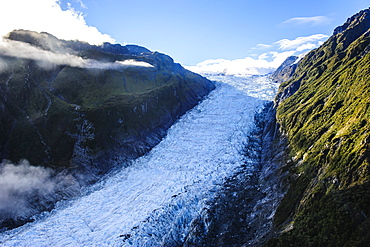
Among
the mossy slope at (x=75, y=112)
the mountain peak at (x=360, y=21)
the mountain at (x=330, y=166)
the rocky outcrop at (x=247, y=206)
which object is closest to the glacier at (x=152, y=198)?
the rocky outcrop at (x=247, y=206)

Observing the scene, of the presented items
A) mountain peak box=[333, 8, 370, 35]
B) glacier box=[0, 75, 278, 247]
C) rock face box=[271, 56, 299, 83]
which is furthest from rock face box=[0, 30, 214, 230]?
rock face box=[271, 56, 299, 83]

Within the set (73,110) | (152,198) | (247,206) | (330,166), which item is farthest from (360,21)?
(73,110)

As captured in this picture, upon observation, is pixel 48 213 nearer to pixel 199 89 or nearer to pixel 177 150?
pixel 177 150

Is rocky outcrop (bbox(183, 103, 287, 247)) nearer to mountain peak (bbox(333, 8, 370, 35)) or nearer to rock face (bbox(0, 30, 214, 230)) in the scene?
rock face (bbox(0, 30, 214, 230))

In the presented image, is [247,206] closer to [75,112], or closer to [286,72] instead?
[75,112]

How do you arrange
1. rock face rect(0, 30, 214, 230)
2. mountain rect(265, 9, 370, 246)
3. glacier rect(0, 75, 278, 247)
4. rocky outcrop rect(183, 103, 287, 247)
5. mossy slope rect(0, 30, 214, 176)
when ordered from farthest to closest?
1. mossy slope rect(0, 30, 214, 176)
2. rock face rect(0, 30, 214, 230)
3. glacier rect(0, 75, 278, 247)
4. rocky outcrop rect(183, 103, 287, 247)
5. mountain rect(265, 9, 370, 246)

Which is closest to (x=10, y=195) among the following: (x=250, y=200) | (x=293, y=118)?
(x=250, y=200)
